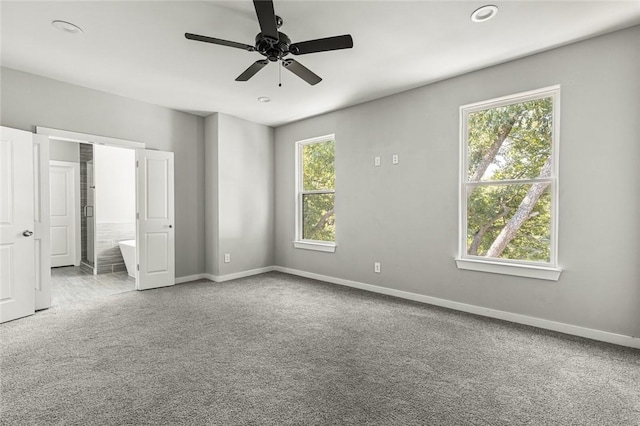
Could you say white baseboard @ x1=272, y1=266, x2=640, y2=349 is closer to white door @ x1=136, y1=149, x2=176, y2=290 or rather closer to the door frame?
white door @ x1=136, y1=149, x2=176, y2=290

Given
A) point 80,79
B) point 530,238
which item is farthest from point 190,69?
point 530,238

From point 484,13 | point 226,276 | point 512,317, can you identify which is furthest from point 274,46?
point 226,276

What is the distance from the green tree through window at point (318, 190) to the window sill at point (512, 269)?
209 centimetres

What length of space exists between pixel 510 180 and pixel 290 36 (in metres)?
2.57

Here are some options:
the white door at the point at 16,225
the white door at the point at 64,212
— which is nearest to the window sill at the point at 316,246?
the white door at the point at 16,225

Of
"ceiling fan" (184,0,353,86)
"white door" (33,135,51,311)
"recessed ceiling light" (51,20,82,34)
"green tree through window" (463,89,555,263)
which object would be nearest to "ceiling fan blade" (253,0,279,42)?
"ceiling fan" (184,0,353,86)

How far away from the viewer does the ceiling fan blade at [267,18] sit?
5.77 feet

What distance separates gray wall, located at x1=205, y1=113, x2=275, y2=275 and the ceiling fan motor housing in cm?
272

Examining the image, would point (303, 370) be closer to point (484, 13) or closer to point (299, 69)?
point (299, 69)

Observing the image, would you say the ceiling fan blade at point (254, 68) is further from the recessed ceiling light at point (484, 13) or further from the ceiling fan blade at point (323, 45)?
the recessed ceiling light at point (484, 13)

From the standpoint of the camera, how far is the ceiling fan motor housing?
7.27 feet

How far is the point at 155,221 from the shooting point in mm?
4434

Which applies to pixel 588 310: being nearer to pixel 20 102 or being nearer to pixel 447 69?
pixel 447 69

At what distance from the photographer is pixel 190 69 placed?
131 inches
